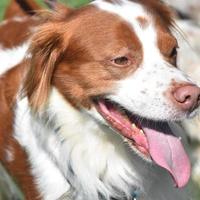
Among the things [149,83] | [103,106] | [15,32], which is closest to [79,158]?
[103,106]

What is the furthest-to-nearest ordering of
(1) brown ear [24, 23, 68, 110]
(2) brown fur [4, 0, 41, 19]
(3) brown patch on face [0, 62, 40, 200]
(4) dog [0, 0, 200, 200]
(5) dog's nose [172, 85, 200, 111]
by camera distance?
1. (2) brown fur [4, 0, 41, 19]
2. (3) brown patch on face [0, 62, 40, 200]
3. (1) brown ear [24, 23, 68, 110]
4. (4) dog [0, 0, 200, 200]
5. (5) dog's nose [172, 85, 200, 111]

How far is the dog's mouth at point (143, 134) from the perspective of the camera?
327cm

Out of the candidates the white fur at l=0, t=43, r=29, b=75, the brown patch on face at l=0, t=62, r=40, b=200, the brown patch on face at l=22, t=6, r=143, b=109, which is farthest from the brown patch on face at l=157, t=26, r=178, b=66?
the white fur at l=0, t=43, r=29, b=75

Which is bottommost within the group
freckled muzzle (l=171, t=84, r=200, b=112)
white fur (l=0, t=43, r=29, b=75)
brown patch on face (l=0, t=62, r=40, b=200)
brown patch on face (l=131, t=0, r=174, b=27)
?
brown patch on face (l=0, t=62, r=40, b=200)

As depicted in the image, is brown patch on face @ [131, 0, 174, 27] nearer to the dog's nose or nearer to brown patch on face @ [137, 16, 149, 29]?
brown patch on face @ [137, 16, 149, 29]

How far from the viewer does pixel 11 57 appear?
4211 millimetres

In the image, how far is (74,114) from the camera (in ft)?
11.2

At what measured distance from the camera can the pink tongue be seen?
3.26m

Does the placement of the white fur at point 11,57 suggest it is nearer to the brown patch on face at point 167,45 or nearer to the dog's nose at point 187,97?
the brown patch on face at point 167,45

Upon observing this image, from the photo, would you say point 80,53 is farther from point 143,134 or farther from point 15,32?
point 15,32

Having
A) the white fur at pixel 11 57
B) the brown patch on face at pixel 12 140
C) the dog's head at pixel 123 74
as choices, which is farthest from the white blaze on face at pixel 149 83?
the white fur at pixel 11 57

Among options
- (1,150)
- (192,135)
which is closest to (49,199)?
(1,150)

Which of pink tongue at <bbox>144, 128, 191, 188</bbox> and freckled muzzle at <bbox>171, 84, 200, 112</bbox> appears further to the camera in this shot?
pink tongue at <bbox>144, 128, 191, 188</bbox>

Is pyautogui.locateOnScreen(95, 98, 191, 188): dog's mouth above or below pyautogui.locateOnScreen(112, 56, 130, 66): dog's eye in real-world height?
below
